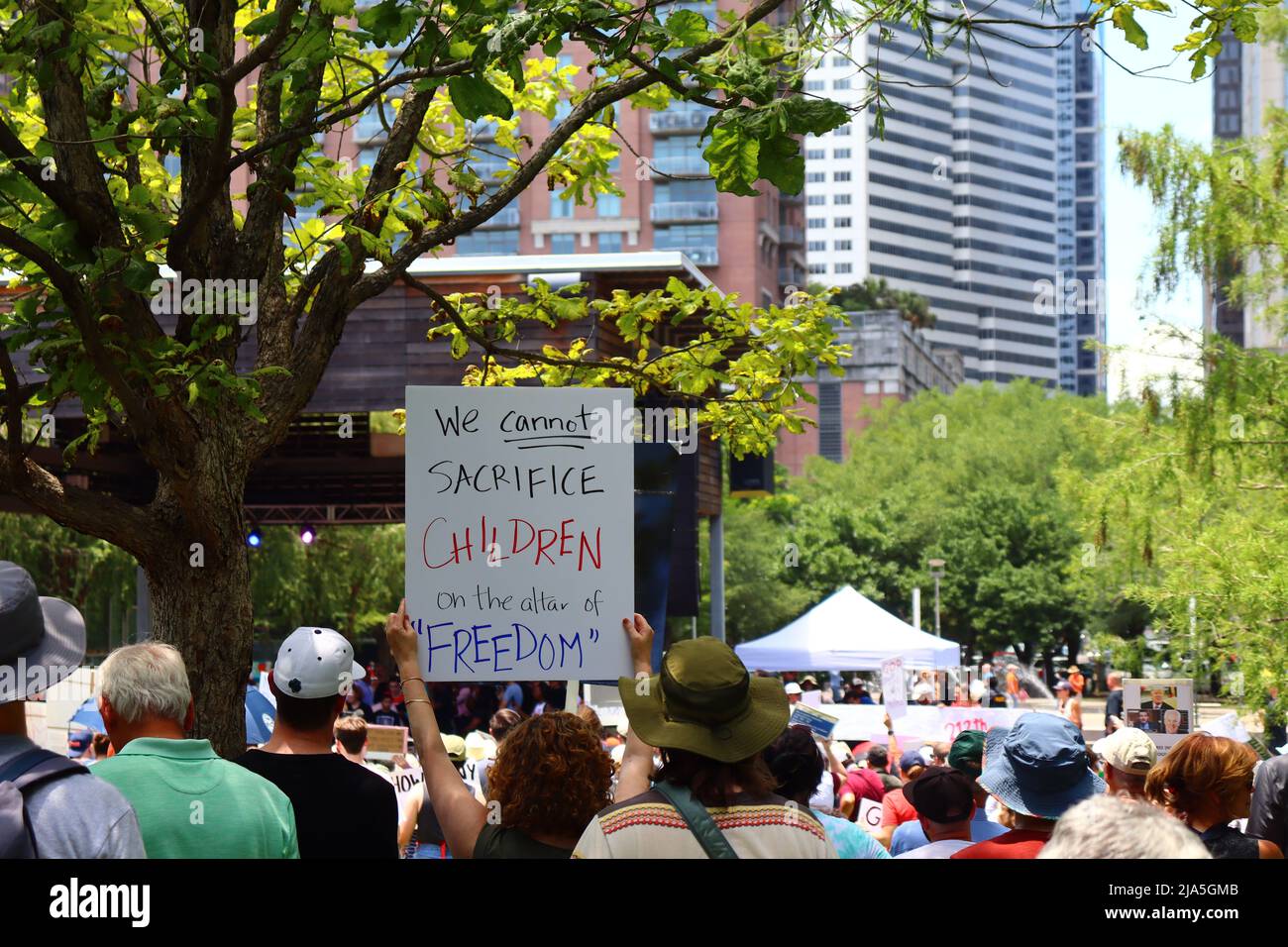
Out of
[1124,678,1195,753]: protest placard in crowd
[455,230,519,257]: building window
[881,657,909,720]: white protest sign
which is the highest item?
[455,230,519,257]: building window

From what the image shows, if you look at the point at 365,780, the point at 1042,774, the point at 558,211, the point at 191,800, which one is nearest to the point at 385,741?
the point at 365,780

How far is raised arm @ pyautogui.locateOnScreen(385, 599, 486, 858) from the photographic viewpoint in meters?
3.73

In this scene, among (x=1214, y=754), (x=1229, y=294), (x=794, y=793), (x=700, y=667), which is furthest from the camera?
(x=1229, y=294)

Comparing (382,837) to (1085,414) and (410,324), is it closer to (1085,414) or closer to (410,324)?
(1085,414)

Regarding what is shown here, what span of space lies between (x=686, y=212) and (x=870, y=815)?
321 ft

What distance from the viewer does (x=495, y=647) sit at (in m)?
4.95

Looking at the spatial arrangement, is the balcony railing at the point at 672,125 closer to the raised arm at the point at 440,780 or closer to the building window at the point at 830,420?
the building window at the point at 830,420

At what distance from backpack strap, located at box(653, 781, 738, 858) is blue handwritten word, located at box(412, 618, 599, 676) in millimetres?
1827

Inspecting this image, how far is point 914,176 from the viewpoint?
17775 cm

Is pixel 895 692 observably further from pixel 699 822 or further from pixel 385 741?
pixel 699 822

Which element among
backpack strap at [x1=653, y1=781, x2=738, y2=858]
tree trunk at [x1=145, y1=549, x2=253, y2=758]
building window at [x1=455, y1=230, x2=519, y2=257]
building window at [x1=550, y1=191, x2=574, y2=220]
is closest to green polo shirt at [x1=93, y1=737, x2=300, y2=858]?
backpack strap at [x1=653, y1=781, x2=738, y2=858]

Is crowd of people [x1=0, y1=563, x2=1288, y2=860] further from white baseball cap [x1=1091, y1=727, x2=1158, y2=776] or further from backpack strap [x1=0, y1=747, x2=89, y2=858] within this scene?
white baseball cap [x1=1091, y1=727, x2=1158, y2=776]

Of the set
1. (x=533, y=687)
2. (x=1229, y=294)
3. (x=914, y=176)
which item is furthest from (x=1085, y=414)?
(x=914, y=176)

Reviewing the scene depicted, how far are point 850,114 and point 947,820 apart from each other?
252 centimetres
